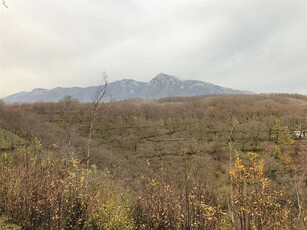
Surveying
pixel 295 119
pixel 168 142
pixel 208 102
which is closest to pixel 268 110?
pixel 295 119

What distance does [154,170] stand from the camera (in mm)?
62406

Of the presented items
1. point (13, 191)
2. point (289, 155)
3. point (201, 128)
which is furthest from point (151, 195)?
point (201, 128)

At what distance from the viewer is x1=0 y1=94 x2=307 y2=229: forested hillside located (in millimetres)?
10682

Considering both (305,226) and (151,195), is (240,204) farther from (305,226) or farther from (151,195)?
(151,195)

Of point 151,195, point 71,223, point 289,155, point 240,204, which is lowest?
point 289,155

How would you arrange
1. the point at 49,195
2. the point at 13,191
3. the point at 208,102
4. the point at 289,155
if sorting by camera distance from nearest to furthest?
the point at 49,195
the point at 13,191
the point at 289,155
the point at 208,102

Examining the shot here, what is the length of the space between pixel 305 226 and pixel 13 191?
10.8 m

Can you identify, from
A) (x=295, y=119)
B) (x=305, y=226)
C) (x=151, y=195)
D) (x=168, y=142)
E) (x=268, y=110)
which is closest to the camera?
(x=305, y=226)

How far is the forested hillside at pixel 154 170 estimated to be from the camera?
35.0 feet

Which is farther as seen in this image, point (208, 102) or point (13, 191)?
point (208, 102)

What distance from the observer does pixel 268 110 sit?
12644 cm

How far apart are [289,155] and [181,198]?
206 ft

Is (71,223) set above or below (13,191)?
below

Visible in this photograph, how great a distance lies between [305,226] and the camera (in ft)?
34.2
